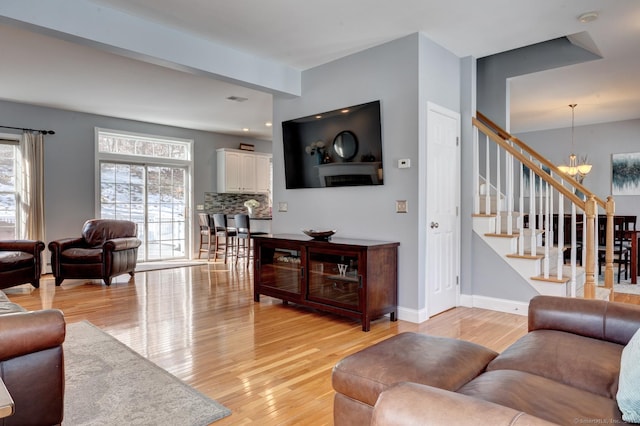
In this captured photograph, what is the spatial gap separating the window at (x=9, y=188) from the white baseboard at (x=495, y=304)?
Answer: 659cm

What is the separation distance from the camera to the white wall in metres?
3.71

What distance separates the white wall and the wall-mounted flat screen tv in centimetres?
9

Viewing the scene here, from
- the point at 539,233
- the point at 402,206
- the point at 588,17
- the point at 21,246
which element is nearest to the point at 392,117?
the point at 402,206

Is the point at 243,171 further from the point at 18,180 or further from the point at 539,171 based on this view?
the point at 539,171

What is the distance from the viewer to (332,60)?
4.34m

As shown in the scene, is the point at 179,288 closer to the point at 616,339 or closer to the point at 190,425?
the point at 190,425

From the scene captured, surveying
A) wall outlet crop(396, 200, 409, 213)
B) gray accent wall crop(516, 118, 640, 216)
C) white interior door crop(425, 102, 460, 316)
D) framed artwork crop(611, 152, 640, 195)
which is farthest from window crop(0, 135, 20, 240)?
framed artwork crop(611, 152, 640, 195)

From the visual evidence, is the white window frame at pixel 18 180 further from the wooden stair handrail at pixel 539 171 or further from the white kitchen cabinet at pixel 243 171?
the wooden stair handrail at pixel 539 171

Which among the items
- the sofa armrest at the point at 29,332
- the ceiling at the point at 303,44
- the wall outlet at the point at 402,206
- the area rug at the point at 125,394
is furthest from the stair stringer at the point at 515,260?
the sofa armrest at the point at 29,332

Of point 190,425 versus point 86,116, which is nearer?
point 190,425

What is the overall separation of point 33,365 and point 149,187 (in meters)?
6.45

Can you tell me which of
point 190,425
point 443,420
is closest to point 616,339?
point 443,420

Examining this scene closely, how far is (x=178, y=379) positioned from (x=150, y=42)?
2732 millimetres

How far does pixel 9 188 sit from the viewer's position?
6.17 metres
